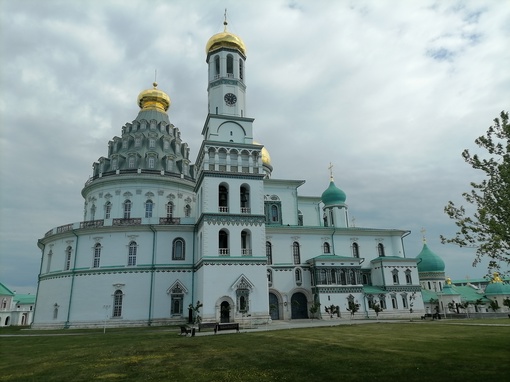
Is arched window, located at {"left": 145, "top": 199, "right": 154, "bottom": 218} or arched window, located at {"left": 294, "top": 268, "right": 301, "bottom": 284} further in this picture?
arched window, located at {"left": 145, "top": 199, "right": 154, "bottom": 218}

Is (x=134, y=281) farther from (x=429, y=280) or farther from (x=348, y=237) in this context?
(x=429, y=280)

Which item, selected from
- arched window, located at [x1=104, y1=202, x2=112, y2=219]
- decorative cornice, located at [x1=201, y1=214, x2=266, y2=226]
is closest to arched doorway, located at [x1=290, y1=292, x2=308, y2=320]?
decorative cornice, located at [x1=201, y1=214, x2=266, y2=226]

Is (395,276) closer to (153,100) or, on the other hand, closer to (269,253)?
(269,253)

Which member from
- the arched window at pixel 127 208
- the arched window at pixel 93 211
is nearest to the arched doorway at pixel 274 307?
the arched window at pixel 127 208

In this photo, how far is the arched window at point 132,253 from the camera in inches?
1448

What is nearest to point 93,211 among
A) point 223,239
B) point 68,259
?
point 68,259

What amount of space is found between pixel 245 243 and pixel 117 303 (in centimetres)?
1372

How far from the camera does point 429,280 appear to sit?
53469mm

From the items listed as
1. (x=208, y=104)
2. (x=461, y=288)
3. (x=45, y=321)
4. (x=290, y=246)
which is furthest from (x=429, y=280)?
(x=45, y=321)

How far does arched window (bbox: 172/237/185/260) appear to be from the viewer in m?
37.5

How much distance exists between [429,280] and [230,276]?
116 feet

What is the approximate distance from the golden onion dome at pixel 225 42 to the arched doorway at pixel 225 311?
80.9ft

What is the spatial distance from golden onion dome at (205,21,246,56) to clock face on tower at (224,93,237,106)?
Result: 5274 mm

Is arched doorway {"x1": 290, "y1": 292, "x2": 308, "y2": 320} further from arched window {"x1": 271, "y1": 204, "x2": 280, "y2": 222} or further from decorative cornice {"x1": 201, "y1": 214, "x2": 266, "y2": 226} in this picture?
decorative cornice {"x1": 201, "y1": 214, "x2": 266, "y2": 226}
